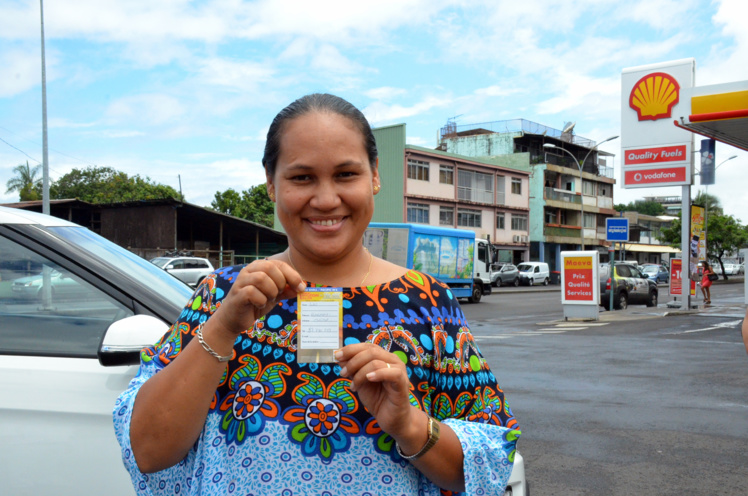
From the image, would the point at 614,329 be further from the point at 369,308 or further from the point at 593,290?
the point at 369,308

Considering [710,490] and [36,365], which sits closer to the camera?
[36,365]

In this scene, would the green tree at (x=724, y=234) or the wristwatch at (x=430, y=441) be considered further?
the green tree at (x=724, y=234)

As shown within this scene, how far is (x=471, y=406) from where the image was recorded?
1.53 metres

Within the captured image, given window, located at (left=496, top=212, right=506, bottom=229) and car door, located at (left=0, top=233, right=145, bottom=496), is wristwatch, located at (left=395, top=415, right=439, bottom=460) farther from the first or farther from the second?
window, located at (left=496, top=212, right=506, bottom=229)

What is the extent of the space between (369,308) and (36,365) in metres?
1.59

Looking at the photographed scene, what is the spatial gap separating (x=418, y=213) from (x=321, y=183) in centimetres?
4102

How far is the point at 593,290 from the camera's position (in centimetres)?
1708

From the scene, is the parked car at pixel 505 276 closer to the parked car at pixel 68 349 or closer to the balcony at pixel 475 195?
the balcony at pixel 475 195

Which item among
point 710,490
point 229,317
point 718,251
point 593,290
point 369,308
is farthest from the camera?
point 718,251

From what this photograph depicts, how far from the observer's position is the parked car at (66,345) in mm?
2260

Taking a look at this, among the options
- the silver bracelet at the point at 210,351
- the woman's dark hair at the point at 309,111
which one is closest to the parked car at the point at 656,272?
the woman's dark hair at the point at 309,111

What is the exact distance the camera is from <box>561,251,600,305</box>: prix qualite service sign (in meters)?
16.9

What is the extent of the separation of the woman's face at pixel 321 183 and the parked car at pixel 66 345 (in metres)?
1.00

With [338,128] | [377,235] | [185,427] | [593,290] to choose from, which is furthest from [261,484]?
[377,235]
